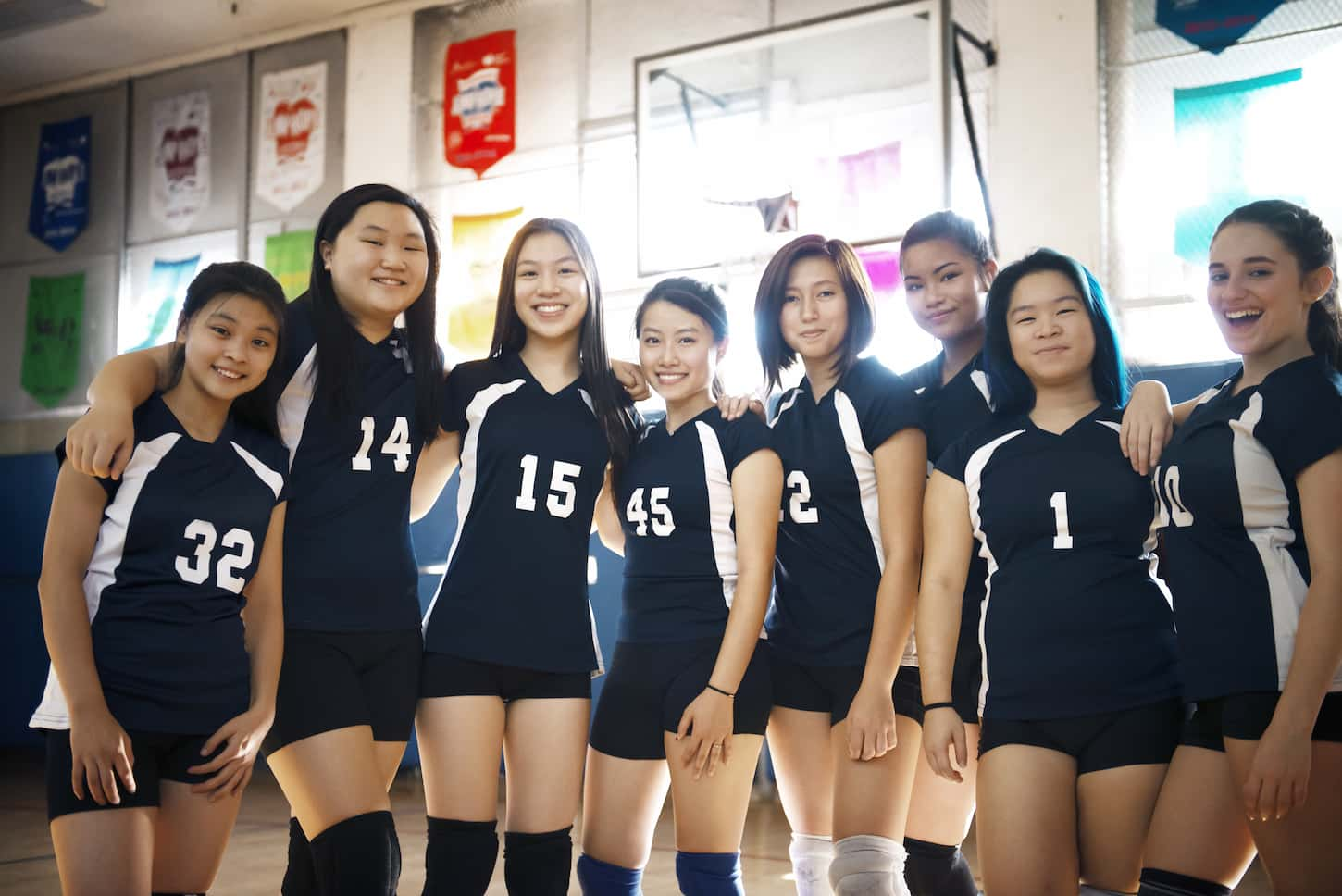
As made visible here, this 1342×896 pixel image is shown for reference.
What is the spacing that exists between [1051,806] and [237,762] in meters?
1.41

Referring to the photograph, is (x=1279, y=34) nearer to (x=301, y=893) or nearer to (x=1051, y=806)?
(x=1051, y=806)

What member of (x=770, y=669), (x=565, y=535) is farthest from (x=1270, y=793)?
(x=565, y=535)

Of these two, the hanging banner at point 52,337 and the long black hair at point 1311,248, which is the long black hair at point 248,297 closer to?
the long black hair at point 1311,248

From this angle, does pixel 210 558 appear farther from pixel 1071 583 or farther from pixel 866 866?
pixel 1071 583

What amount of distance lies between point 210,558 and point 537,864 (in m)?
0.83

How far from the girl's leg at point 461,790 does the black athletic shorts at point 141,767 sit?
1.28 ft

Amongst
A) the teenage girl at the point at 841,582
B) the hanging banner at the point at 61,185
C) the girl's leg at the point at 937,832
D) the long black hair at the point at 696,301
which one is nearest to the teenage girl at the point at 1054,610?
the teenage girl at the point at 841,582

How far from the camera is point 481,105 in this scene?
7.48 metres

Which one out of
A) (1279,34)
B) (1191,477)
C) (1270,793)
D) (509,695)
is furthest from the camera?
(1279,34)

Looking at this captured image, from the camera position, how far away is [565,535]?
2.39 metres

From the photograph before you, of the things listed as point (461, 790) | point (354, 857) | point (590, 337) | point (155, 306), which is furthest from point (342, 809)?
point (155, 306)

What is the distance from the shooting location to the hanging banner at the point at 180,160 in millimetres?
8391

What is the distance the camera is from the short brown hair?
2486 mm

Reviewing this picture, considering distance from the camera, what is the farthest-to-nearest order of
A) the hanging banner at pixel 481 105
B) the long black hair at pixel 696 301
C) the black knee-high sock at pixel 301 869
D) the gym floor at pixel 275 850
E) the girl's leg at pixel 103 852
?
1. the hanging banner at pixel 481 105
2. the gym floor at pixel 275 850
3. the long black hair at pixel 696 301
4. the black knee-high sock at pixel 301 869
5. the girl's leg at pixel 103 852
